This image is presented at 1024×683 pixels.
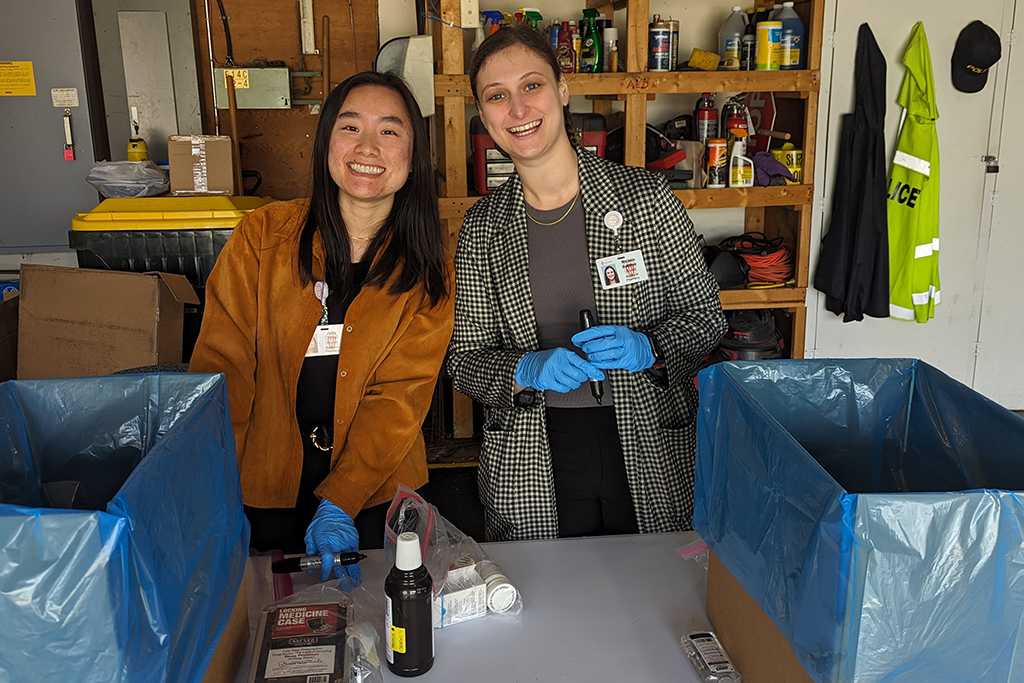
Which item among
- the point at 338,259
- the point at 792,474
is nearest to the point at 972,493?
the point at 792,474

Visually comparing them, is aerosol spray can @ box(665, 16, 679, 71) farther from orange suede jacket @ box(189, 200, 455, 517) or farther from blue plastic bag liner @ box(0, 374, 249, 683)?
blue plastic bag liner @ box(0, 374, 249, 683)

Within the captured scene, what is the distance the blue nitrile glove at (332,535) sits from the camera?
129 centimetres

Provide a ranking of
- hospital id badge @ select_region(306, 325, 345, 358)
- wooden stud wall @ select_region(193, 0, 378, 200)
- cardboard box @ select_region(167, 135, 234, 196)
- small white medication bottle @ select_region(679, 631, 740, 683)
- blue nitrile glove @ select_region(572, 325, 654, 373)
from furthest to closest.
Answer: wooden stud wall @ select_region(193, 0, 378, 200) < cardboard box @ select_region(167, 135, 234, 196) < hospital id badge @ select_region(306, 325, 345, 358) < blue nitrile glove @ select_region(572, 325, 654, 373) < small white medication bottle @ select_region(679, 631, 740, 683)

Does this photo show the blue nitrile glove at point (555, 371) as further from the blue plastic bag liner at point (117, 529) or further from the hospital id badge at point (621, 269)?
the blue plastic bag liner at point (117, 529)

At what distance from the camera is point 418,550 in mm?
981

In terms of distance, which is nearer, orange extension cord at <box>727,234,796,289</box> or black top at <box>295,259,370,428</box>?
black top at <box>295,259,370,428</box>

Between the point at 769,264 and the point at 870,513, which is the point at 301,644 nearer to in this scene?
the point at 870,513

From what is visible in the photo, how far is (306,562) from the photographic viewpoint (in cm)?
121

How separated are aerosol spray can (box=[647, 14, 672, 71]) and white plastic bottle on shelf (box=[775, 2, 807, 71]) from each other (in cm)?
49

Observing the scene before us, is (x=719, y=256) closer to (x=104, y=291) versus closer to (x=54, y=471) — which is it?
(x=104, y=291)

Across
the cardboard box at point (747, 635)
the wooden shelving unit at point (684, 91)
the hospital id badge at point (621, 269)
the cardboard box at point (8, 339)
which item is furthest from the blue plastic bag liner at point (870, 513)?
the cardboard box at point (8, 339)

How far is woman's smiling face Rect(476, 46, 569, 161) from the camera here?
5.28 ft

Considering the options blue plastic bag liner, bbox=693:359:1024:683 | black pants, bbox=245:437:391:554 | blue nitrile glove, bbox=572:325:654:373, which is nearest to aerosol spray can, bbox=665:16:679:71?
blue nitrile glove, bbox=572:325:654:373

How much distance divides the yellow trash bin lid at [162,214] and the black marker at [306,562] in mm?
1947
